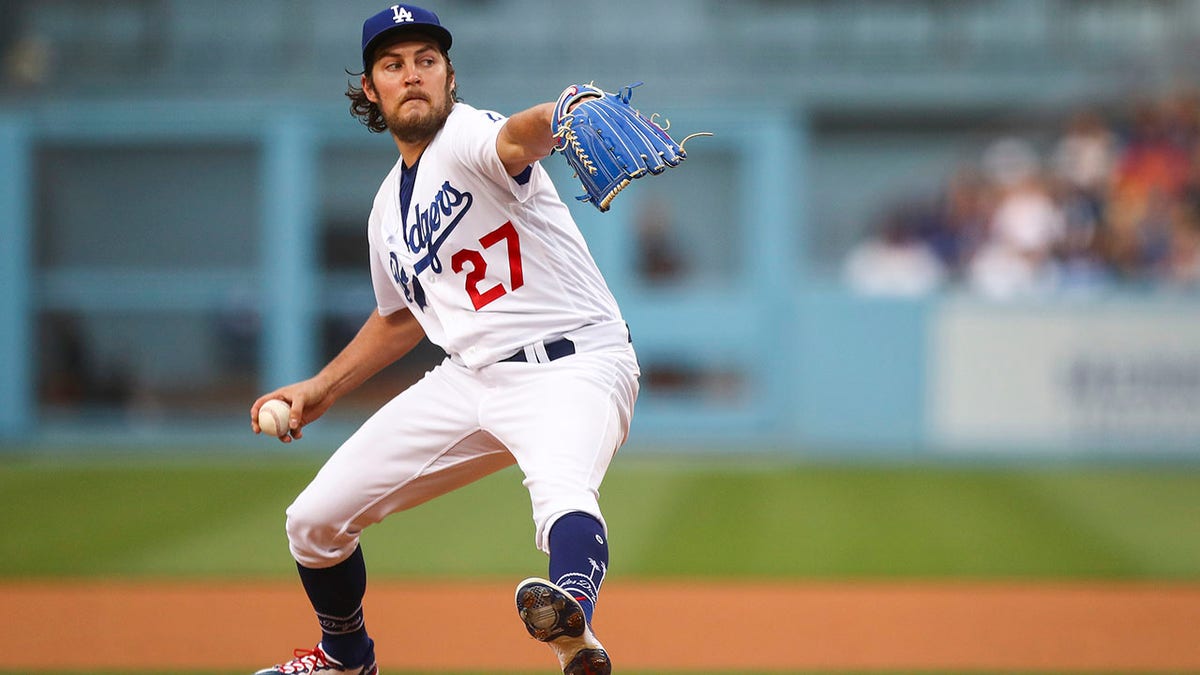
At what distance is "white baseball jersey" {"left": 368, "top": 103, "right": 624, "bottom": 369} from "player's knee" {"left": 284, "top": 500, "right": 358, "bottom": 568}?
61 cm

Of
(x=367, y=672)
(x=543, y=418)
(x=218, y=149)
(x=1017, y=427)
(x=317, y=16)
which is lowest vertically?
(x=1017, y=427)

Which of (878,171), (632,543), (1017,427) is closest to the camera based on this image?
(632,543)

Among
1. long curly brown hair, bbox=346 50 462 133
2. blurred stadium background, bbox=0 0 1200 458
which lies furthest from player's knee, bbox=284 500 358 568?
blurred stadium background, bbox=0 0 1200 458

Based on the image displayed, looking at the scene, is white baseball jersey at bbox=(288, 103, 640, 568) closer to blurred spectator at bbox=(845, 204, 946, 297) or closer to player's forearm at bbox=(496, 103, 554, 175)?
player's forearm at bbox=(496, 103, 554, 175)

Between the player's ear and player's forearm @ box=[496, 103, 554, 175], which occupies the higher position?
the player's ear

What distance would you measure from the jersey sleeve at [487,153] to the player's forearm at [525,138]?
0.09 ft

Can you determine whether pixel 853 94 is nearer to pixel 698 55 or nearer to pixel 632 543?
pixel 698 55

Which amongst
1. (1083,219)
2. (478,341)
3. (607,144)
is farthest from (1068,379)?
(607,144)

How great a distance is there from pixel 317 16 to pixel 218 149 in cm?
275

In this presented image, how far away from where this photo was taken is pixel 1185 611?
228 inches

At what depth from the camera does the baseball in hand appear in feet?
12.3

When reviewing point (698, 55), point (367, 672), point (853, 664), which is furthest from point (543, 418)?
point (698, 55)

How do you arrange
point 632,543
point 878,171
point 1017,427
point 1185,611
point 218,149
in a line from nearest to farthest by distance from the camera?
point 1185,611
point 632,543
point 1017,427
point 218,149
point 878,171

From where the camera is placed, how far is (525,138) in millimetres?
3209
